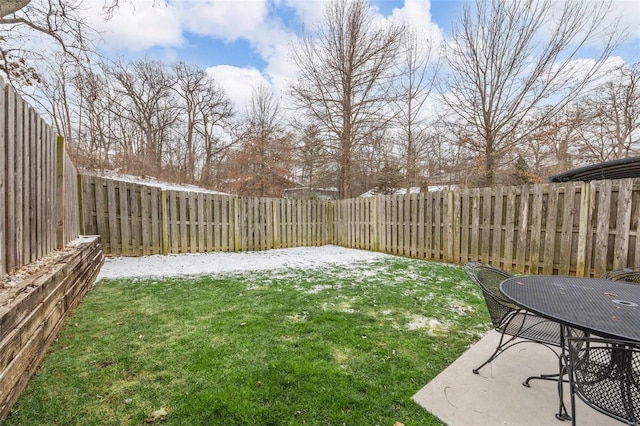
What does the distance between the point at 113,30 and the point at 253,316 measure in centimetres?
639

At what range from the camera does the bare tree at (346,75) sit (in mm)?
10359

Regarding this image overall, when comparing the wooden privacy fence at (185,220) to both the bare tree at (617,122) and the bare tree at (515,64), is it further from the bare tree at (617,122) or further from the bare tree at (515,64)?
the bare tree at (617,122)

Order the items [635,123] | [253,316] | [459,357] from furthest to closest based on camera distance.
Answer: [635,123] < [253,316] < [459,357]

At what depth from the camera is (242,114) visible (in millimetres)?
17234

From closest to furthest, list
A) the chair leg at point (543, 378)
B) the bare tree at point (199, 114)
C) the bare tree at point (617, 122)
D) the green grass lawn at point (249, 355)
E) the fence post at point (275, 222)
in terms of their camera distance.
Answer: the green grass lawn at point (249, 355) → the chair leg at point (543, 378) → the fence post at point (275, 222) → the bare tree at point (617, 122) → the bare tree at point (199, 114)

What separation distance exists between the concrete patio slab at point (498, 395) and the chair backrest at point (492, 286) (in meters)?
0.39

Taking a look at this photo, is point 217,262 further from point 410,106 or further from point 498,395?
point 410,106

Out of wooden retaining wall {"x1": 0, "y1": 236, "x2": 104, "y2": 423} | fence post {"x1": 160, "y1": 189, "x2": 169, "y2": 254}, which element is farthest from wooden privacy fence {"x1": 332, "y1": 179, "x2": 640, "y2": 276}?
wooden retaining wall {"x1": 0, "y1": 236, "x2": 104, "y2": 423}

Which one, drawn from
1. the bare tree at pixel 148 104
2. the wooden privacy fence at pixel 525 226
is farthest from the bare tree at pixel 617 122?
the bare tree at pixel 148 104

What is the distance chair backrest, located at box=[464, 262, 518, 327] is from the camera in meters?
1.96

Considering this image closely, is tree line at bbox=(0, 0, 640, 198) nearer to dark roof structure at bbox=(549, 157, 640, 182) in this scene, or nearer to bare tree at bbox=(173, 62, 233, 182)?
bare tree at bbox=(173, 62, 233, 182)

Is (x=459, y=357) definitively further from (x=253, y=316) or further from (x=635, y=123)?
(x=635, y=123)

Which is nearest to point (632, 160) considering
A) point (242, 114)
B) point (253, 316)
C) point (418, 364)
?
point (418, 364)

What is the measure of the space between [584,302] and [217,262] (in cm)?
587
